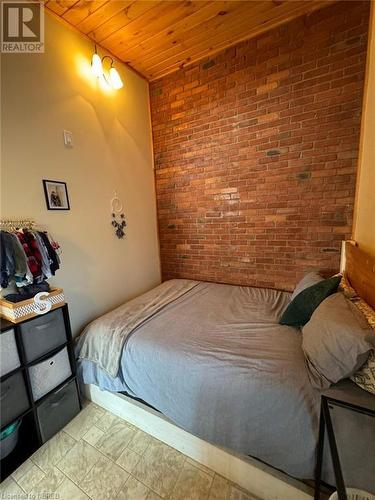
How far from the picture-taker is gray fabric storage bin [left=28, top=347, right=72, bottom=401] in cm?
134

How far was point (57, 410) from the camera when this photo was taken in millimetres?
1460

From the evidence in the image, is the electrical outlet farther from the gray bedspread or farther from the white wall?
the gray bedspread

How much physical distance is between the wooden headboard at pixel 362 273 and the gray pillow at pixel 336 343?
144mm

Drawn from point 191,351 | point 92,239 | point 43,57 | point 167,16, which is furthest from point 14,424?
point 167,16

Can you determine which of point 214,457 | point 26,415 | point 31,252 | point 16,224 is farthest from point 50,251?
point 214,457

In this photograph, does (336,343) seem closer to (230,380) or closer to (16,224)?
(230,380)

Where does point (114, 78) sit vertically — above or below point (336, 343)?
above

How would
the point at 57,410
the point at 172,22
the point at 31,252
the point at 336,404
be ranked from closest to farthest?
1. the point at 336,404
2. the point at 31,252
3. the point at 57,410
4. the point at 172,22

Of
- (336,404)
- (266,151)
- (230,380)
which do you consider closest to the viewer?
(336,404)

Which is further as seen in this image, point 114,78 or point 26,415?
point 114,78

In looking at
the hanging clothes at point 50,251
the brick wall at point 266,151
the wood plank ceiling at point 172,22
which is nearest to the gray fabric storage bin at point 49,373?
the hanging clothes at point 50,251

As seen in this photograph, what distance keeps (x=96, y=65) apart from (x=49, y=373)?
8.27 ft

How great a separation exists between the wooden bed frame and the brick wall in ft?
1.97

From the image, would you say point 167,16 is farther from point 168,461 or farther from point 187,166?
point 168,461
